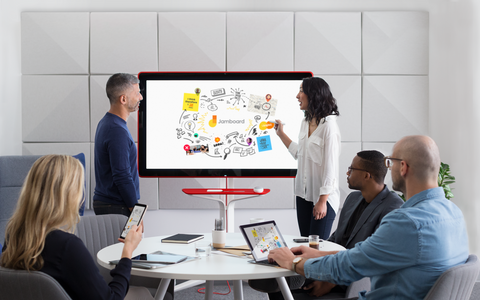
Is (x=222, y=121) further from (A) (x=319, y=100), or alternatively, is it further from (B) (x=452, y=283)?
(B) (x=452, y=283)

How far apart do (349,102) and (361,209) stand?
173 centimetres

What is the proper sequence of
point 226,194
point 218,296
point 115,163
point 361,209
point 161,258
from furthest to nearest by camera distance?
point 218,296 < point 226,194 < point 115,163 < point 361,209 < point 161,258

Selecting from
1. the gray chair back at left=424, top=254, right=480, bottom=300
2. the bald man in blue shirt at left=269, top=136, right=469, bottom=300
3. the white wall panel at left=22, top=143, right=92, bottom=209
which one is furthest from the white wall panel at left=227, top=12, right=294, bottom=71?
the gray chair back at left=424, top=254, right=480, bottom=300

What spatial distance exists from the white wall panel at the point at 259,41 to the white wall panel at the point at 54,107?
4.70 ft

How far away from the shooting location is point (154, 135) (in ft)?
11.1

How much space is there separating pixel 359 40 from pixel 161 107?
1945mm

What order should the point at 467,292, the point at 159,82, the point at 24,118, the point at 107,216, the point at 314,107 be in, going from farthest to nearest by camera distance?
the point at 24,118 → the point at 159,82 → the point at 314,107 → the point at 107,216 → the point at 467,292

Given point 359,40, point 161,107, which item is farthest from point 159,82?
point 359,40

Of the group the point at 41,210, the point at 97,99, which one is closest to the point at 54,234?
the point at 41,210

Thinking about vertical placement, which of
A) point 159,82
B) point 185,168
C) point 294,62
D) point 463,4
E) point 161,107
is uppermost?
point 463,4

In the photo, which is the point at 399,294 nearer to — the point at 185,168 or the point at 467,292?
the point at 467,292

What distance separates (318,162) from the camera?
2625mm

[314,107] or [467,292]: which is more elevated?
[314,107]

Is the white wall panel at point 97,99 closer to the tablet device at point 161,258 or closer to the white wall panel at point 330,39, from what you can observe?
the white wall panel at point 330,39
